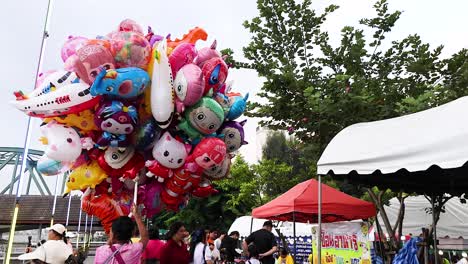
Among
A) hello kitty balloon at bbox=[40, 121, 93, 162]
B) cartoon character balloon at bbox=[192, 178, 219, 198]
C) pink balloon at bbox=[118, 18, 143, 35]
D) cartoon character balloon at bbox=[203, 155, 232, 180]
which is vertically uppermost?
pink balloon at bbox=[118, 18, 143, 35]

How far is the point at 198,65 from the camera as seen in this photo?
192 inches

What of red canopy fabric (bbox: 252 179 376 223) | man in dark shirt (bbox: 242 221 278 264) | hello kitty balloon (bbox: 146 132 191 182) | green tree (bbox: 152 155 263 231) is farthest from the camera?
green tree (bbox: 152 155 263 231)

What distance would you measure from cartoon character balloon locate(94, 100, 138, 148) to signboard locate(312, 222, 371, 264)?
2.74m

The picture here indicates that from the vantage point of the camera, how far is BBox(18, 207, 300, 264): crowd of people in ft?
10.3

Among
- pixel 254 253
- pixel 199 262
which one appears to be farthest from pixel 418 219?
pixel 199 262

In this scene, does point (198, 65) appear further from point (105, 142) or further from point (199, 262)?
point (199, 262)

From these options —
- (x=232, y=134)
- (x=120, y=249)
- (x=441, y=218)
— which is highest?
(x=232, y=134)

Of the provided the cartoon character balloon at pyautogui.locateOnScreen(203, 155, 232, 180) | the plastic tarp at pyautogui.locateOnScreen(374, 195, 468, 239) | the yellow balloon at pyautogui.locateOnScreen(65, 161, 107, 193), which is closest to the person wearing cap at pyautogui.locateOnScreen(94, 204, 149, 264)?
the cartoon character balloon at pyautogui.locateOnScreen(203, 155, 232, 180)

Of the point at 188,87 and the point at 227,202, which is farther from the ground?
the point at 188,87

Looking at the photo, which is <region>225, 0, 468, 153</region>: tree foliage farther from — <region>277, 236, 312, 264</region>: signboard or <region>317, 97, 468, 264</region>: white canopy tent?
<region>277, 236, 312, 264</region>: signboard

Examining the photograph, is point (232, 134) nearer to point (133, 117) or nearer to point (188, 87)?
point (188, 87)

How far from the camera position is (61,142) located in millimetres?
4449

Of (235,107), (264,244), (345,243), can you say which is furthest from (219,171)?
(264,244)

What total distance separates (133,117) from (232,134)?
1.35 m
